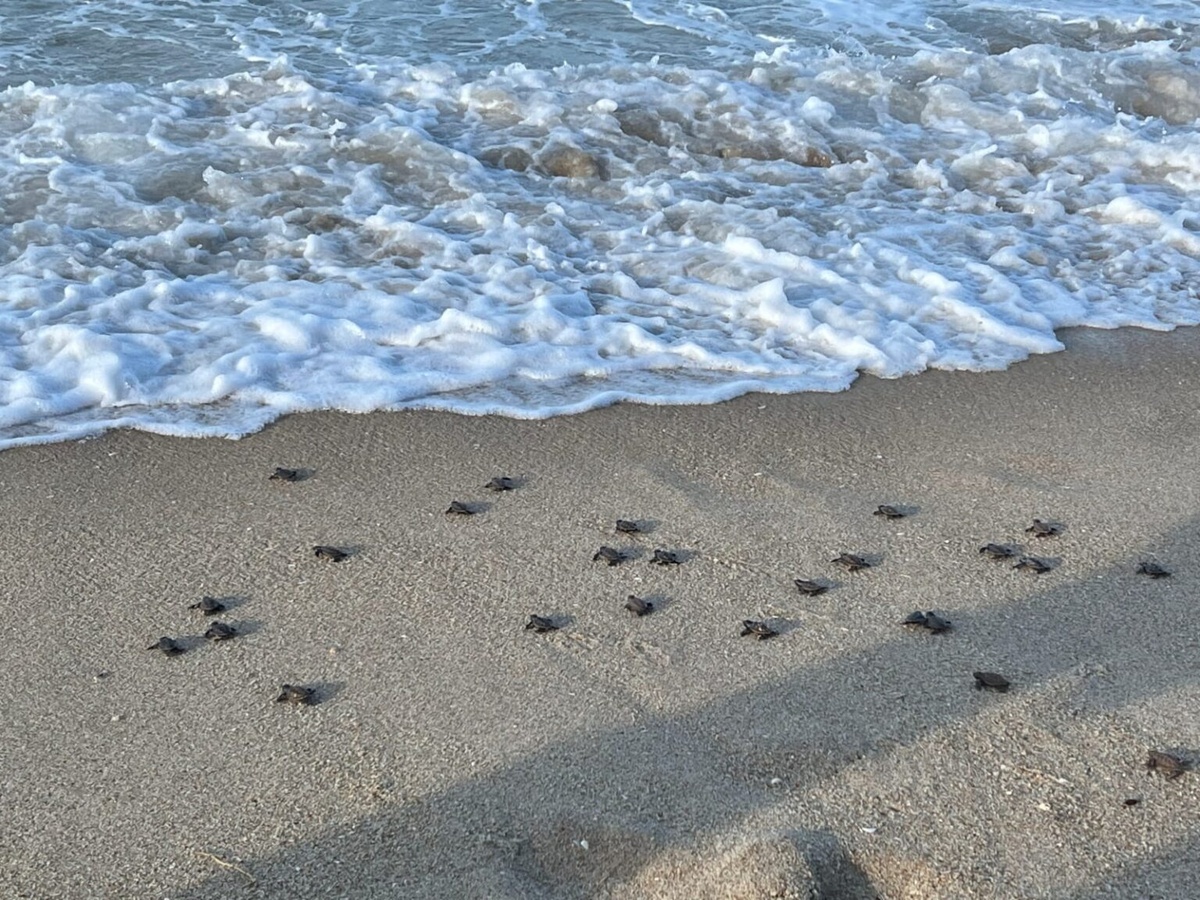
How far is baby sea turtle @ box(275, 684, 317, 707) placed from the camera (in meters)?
2.99

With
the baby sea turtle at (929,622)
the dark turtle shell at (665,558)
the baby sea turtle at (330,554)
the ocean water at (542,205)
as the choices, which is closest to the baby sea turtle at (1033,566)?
the baby sea turtle at (929,622)

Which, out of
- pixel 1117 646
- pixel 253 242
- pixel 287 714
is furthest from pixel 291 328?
pixel 1117 646

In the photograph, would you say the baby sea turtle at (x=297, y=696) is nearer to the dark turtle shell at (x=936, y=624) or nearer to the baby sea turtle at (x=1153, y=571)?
the dark turtle shell at (x=936, y=624)

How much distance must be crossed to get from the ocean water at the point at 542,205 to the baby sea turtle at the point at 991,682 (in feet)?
5.91

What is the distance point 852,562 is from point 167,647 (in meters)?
1.89

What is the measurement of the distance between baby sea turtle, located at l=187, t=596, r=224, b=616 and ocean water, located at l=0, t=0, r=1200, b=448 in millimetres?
1030

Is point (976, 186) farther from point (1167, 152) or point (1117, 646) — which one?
point (1117, 646)

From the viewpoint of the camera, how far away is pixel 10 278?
206 inches

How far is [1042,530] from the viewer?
380 centimetres

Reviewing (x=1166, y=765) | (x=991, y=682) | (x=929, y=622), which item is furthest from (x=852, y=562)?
(x=1166, y=765)

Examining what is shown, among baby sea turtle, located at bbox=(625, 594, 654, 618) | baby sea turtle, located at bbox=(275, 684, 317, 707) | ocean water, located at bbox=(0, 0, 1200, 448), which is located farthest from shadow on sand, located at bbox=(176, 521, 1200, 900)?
ocean water, located at bbox=(0, 0, 1200, 448)

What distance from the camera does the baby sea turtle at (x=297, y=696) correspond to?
299cm

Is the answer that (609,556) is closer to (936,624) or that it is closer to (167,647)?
(936,624)

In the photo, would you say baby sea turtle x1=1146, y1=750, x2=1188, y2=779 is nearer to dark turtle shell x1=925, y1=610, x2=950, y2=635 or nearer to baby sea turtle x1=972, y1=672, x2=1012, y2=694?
baby sea turtle x1=972, y1=672, x2=1012, y2=694
